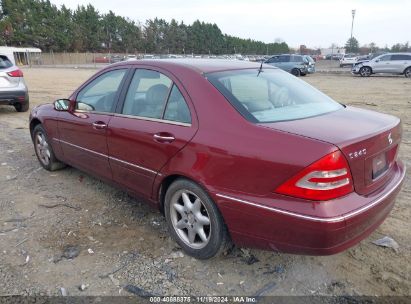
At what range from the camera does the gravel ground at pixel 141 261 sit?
115 inches

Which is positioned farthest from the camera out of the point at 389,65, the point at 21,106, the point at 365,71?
the point at 365,71

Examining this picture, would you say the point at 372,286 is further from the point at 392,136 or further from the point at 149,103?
the point at 149,103

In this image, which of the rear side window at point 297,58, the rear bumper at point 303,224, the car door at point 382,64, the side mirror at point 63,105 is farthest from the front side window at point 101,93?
the car door at point 382,64

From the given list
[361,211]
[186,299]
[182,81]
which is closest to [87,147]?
[182,81]

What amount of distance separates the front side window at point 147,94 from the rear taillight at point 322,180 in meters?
1.41

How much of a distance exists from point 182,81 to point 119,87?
0.96 metres

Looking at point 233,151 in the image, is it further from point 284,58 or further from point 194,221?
point 284,58

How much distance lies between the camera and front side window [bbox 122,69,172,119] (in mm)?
3443

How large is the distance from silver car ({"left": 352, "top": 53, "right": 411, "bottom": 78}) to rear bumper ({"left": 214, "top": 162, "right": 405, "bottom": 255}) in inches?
1002

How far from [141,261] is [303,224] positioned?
146 cm

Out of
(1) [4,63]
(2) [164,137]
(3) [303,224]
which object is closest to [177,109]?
(2) [164,137]

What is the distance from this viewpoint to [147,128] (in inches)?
135

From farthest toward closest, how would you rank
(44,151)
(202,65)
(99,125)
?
(44,151) < (99,125) < (202,65)

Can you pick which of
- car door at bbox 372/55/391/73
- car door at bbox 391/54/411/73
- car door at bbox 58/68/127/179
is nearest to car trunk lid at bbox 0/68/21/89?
car door at bbox 58/68/127/179
